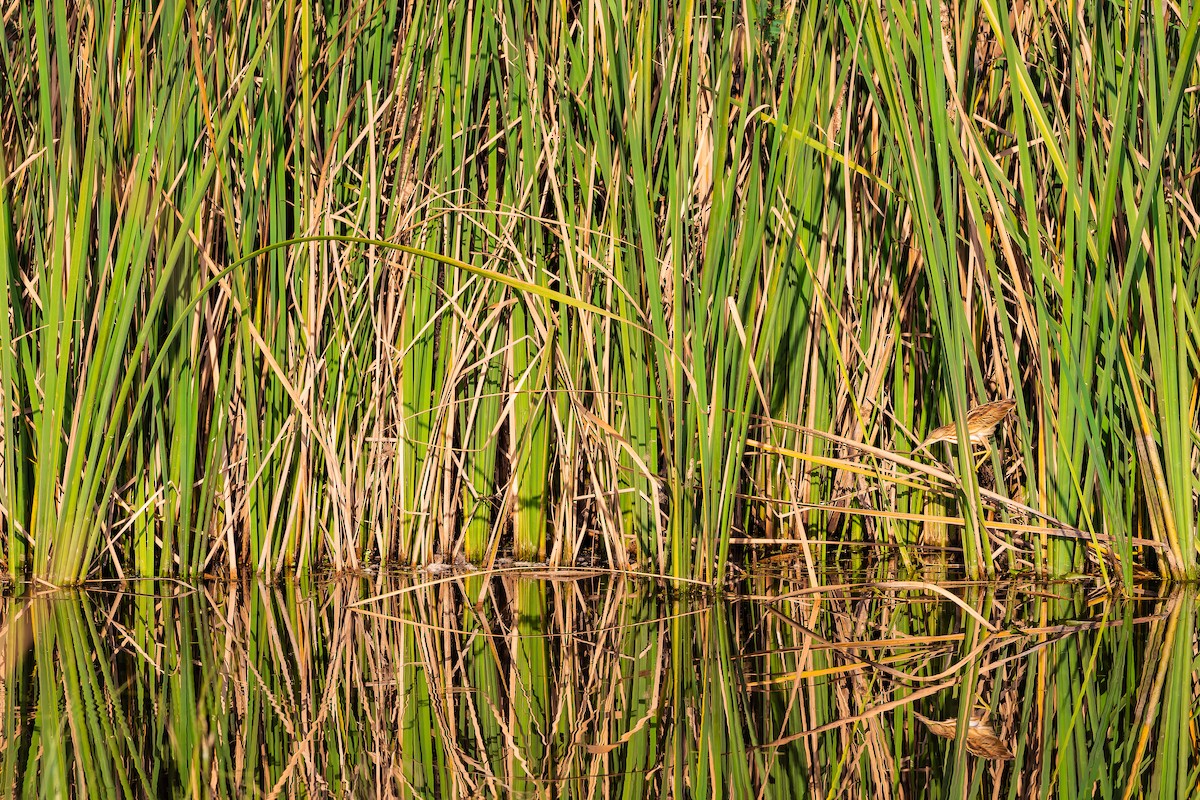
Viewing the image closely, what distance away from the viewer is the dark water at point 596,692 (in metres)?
1.04

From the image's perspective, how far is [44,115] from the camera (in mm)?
1647

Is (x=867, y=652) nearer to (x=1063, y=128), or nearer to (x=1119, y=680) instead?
(x=1119, y=680)

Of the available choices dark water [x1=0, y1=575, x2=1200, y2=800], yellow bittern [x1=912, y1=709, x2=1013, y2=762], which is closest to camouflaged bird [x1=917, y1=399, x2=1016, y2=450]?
dark water [x1=0, y1=575, x2=1200, y2=800]

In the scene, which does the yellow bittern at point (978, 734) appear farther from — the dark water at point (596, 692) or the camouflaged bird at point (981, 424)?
the camouflaged bird at point (981, 424)

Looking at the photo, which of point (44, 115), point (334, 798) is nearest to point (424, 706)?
point (334, 798)

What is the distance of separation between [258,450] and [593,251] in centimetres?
55

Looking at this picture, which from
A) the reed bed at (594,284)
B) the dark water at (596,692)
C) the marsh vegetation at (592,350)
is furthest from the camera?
the reed bed at (594,284)

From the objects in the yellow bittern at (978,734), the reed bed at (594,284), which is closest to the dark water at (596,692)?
the yellow bittern at (978,734)

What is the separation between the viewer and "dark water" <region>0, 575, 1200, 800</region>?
1.04 metres

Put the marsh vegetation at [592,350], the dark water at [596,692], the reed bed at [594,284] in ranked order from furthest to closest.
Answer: the reed bed at [594,284] → the marsh vegetation at [592,350] → the dark water at [596,692]

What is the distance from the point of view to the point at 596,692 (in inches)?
50.0

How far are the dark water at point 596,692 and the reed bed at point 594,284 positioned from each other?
0.48 feet

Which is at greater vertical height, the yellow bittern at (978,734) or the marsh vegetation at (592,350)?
the marsh vegetation at (592,350)

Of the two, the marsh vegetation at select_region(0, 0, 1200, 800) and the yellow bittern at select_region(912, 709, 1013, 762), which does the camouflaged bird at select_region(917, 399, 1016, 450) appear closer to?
the marsh vegetation at select_region(0, 0, 1200, 800)
